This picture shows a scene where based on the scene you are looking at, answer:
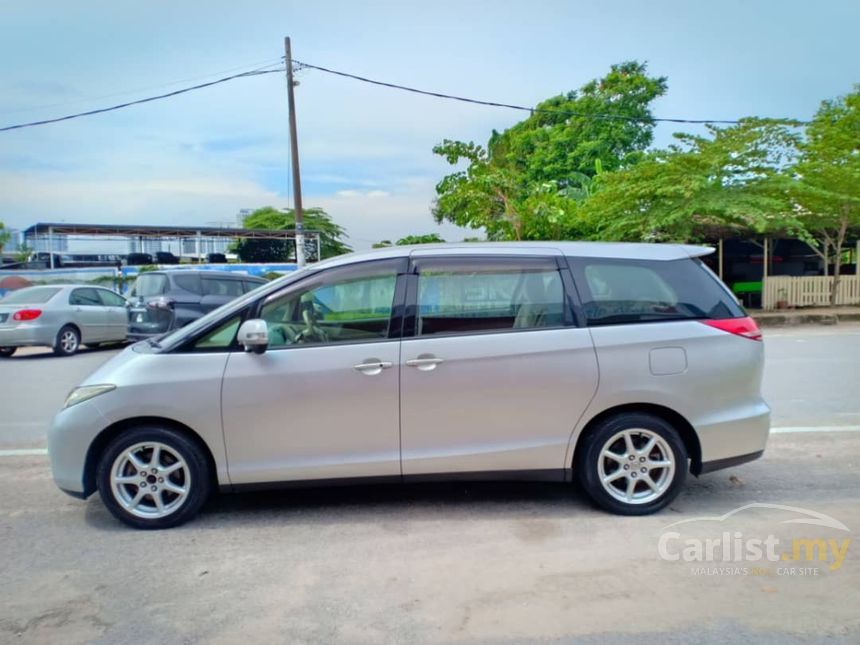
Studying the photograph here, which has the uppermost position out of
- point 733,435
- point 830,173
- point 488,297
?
point 830,173

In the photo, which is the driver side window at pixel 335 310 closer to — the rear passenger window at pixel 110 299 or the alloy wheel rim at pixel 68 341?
the alloy wheel rim at pixel 68 341

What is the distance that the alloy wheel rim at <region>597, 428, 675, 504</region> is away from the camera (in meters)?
4.05

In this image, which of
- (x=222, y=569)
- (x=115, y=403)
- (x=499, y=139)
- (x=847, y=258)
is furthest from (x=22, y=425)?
(x=499, y=139)

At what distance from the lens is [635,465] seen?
406 cm

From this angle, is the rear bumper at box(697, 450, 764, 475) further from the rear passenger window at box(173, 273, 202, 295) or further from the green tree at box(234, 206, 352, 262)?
the green tree at box(234, 206, 352, 262)

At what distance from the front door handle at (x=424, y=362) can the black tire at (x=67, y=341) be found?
11605mm

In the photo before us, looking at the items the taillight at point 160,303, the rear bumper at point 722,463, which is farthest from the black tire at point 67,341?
the rear bumper at point 722,463

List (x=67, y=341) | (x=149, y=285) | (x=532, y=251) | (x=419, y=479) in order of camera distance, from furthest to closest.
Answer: (x=67, y=341) → (x=149, y=285) → (x=532, y=251) → (x=419, y=479)

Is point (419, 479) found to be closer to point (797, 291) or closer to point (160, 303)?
point (160, 303)

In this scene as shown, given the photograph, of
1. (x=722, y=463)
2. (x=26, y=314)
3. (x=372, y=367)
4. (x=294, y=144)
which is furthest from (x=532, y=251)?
(x=294, y=144)

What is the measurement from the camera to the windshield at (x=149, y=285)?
12.6m

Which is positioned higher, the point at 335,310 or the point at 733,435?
the point at 335,310

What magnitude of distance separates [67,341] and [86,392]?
10.6 metres

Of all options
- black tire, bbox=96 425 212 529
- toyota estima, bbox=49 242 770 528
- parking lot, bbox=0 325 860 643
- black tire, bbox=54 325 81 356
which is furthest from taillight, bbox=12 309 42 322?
black tire, bbox=96 425 212 529
